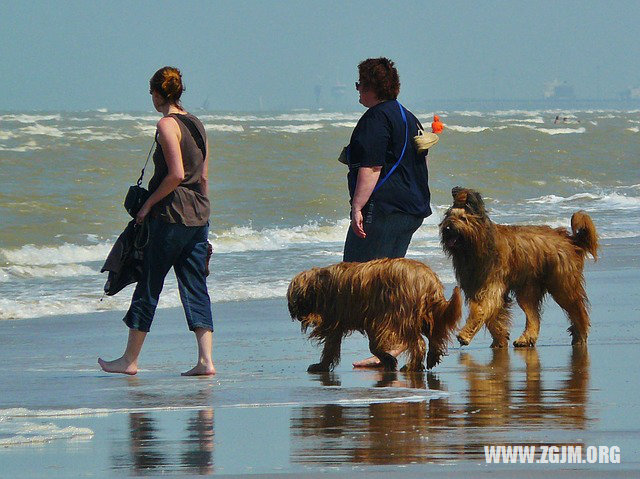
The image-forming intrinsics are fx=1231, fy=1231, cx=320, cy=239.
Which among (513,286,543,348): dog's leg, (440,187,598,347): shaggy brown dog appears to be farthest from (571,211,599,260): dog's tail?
(513,286,543,348): dog's leg

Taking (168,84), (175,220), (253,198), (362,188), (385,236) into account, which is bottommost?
(253,198)

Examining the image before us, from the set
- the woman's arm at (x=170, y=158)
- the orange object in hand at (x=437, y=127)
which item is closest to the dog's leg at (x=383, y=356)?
the woman's arm at (x=170, y=158)

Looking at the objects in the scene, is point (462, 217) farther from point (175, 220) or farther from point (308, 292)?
point (175, 220)

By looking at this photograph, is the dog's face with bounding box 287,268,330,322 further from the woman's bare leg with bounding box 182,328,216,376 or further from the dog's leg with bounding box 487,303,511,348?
the dog's leg with bounding box 487,303,511,348

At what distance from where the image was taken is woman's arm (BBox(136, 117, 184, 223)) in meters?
6.62

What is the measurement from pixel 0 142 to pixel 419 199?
95.2ft

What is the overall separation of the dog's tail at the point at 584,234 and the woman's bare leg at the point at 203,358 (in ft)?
8.80

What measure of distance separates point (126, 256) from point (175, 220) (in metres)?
0.36

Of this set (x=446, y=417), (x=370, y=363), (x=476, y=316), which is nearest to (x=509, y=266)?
(x=476, y=316)

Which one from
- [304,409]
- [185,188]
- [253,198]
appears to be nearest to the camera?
[304,409]

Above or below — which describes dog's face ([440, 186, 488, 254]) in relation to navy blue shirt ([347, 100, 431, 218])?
below

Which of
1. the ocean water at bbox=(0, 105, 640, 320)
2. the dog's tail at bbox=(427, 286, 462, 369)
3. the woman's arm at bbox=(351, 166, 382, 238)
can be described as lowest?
the ocean water at bbox=(0, 105, 640, 320)

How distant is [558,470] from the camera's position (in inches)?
164

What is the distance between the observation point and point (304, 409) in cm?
570
